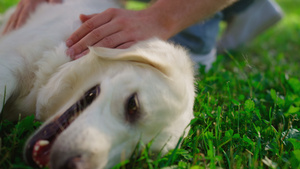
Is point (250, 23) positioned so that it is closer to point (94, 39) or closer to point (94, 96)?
point (94, 39)

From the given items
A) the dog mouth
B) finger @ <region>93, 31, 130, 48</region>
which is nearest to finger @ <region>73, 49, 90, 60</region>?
finger @ <region>93, 31, 130, 48</region>

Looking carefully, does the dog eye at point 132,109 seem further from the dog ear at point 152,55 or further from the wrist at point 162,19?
the wrist at point 162,19

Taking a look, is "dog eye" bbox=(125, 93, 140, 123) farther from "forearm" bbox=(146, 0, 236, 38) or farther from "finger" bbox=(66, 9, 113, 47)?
"forearm" bbox=(146, 0, 236, 38)

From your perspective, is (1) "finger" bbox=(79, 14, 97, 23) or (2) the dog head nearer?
(2) the dog head

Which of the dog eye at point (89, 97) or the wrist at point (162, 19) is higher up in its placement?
the wrist at point (162, 19)

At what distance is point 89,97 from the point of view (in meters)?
2.18

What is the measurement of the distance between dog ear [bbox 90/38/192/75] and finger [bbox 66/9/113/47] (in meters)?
0.36

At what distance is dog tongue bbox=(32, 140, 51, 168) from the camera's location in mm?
1796

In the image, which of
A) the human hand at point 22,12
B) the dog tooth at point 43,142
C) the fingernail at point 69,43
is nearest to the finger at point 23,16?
the human hand at point 22,12

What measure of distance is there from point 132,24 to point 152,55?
59 centimetres

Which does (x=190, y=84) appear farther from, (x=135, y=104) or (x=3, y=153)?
(x=3, y=153)

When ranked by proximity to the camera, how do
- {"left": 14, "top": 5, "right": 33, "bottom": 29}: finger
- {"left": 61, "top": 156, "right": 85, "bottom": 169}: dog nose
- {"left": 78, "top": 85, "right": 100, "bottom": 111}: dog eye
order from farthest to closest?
{"left": 14, "top": 5, "right": 33, "bottom": 29}: finger
{"left": 78, "top": 85, "right": 100, "bottom": 111}: dog eye
{"left": 61, "top": 156, "right": 85, "bottom": 169}: dog nose

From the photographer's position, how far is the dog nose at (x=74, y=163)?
1.65m

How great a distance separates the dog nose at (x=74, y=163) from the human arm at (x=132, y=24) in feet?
3.48
